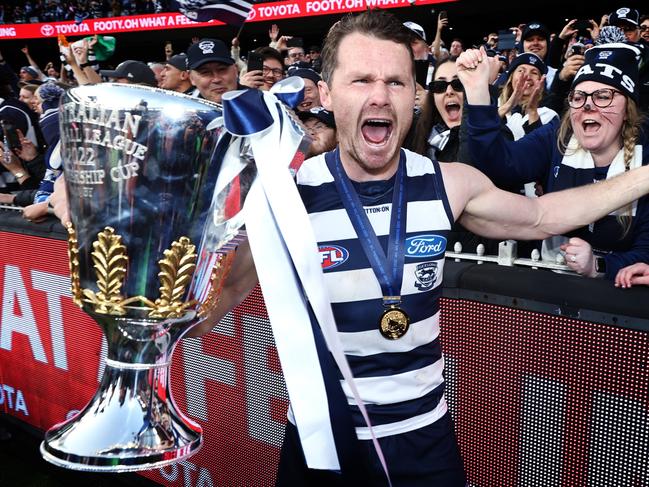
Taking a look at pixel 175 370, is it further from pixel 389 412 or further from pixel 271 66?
pixel 271 66

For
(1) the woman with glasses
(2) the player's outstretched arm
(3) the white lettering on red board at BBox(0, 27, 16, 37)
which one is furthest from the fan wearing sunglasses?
(3) the white lettering on red board at BBox(0, 27, 16, 37)

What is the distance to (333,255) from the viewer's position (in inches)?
63.4

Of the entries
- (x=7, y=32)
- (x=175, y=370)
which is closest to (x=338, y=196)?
(x=175, y=370)

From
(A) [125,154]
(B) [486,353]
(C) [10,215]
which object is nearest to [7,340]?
(C) [10,215]

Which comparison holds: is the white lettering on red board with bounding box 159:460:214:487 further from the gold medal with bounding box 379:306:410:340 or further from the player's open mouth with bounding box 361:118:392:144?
the player's open mouth with bounding box 361:118:392:144

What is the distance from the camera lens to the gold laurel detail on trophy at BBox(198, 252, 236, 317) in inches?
50.4

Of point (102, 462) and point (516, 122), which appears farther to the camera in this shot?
point (516, 122)

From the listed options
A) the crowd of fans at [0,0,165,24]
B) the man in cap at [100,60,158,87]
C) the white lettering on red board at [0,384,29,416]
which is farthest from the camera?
the crowd of fans at [0,0,165,24]

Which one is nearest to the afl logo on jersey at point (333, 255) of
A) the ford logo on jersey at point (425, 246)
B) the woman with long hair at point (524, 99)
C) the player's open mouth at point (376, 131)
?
the ford logo on jersey at point (425, 246)

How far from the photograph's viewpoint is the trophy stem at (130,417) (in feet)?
3.82

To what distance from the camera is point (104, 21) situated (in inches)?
842

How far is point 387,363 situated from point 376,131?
56 centimetres

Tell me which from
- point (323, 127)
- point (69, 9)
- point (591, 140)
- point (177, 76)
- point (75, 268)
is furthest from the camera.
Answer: point (69, 9)

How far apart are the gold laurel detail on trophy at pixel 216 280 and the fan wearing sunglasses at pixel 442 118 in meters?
2.39
